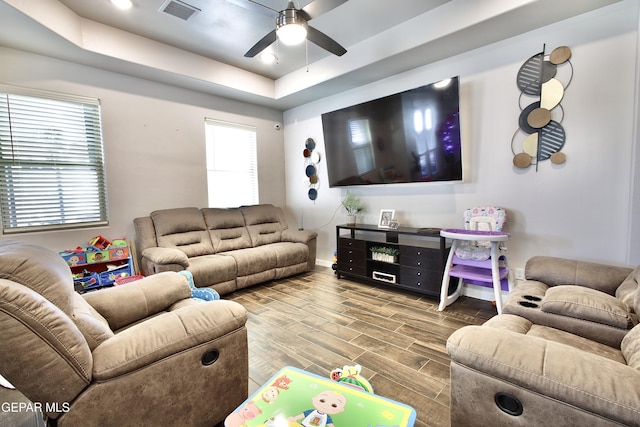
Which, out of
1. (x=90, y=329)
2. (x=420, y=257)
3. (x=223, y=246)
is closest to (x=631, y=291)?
(x=420, y=257)

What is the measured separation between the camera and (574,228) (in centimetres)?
250

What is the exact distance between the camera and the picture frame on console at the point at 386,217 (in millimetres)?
3605

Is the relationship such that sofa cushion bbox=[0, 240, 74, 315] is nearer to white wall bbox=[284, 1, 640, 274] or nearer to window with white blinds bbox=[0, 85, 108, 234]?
window with white blinds bbox=[0, 85, 108, 234]

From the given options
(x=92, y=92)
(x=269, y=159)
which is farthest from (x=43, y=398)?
(x=269, y=159)

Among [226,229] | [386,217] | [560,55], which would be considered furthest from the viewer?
[226,229]

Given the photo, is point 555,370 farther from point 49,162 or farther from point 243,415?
point 49,162

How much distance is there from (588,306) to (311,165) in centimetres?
383

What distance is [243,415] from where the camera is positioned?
3.27ft

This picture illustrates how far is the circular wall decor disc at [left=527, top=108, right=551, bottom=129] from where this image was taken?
255 centimetres

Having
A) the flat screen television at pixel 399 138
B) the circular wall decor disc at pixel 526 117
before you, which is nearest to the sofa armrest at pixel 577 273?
the flat screen television at pixel 399 138

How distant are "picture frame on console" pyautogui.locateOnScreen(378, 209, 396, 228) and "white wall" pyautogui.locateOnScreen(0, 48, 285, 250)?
8.65ft

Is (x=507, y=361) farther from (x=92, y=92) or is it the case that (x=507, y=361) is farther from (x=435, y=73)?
(x=92, y=92)

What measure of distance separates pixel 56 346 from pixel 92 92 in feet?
11.3

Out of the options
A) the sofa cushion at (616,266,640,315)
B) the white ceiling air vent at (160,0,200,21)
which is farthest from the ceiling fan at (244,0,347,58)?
the sofa cushion at (616,266,640,315)
